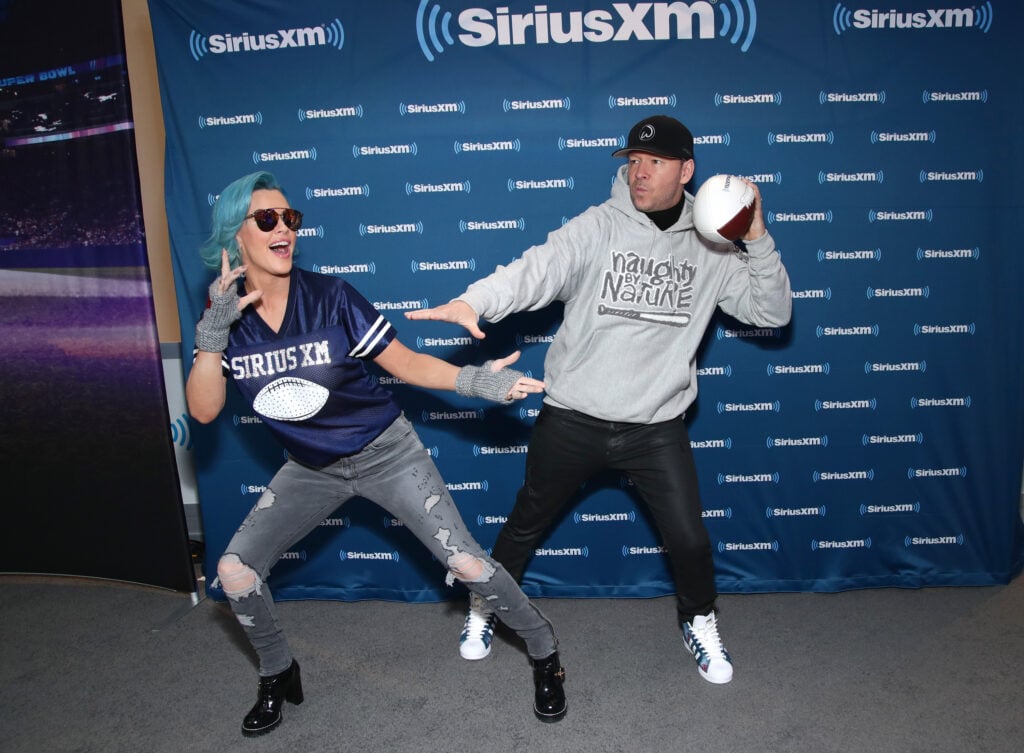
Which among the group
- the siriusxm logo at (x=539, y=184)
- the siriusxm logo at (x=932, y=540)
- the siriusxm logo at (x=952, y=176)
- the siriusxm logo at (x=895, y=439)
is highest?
the siriusxm logo at (x=539, y=184)

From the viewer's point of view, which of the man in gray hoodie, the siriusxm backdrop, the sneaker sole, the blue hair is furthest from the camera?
the siriusxm backdrop

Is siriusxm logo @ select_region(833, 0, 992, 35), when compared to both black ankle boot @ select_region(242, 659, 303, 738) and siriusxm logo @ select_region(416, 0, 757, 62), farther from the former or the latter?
black ankle boot @ select_region(242, 659, 303, 738)

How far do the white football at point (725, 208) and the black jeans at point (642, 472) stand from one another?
0.69 meters

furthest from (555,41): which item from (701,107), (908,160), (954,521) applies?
(954,521)

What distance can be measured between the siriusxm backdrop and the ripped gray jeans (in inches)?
32.2

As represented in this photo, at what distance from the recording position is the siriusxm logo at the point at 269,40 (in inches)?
118

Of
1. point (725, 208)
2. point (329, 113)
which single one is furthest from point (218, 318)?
point (725, 208)

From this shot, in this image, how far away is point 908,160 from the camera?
3004mm

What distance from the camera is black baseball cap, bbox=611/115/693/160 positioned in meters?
2.48

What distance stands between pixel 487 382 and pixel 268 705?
131 centimetres

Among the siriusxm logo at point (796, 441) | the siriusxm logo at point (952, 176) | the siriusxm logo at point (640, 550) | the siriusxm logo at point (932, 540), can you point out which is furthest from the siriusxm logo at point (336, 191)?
the siriusxm logo at point (932, 540)

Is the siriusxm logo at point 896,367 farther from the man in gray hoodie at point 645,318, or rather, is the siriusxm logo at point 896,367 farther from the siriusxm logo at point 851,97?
the siriusxm logo at point 851,97

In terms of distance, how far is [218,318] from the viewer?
7.27ft

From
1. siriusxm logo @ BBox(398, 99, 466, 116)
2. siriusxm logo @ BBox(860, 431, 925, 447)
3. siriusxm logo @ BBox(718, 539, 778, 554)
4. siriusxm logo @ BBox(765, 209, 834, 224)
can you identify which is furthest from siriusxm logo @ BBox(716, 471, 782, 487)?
siriusxm logo @ BBox(398, 99, 466, 116)
